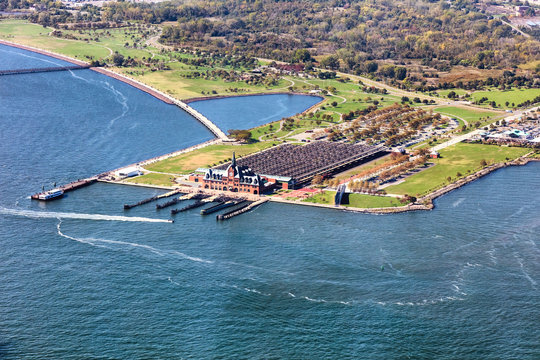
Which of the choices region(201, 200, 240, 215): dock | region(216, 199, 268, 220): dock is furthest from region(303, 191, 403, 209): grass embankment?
region(201, 200, 240, 215): dock

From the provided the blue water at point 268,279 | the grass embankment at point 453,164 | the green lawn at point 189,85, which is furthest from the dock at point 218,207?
the green lawn at point 189,85

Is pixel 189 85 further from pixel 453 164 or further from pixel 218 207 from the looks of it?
pixel 218 207

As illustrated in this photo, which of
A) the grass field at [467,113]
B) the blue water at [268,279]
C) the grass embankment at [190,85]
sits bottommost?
the blue water at [268,279]

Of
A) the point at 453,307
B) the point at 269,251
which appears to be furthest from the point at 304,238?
the point at 453,307

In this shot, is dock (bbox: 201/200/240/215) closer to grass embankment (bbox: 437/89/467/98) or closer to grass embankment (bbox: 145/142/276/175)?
grass embankment (bbox: 145/142/276/175)

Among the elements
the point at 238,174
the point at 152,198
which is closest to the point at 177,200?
the point at 152,198

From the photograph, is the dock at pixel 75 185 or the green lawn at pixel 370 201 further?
the dock at pixel 75 185

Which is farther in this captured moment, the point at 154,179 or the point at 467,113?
the point at 467,113

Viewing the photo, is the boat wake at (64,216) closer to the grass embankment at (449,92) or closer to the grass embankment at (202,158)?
the grass embankment at (202,158)
